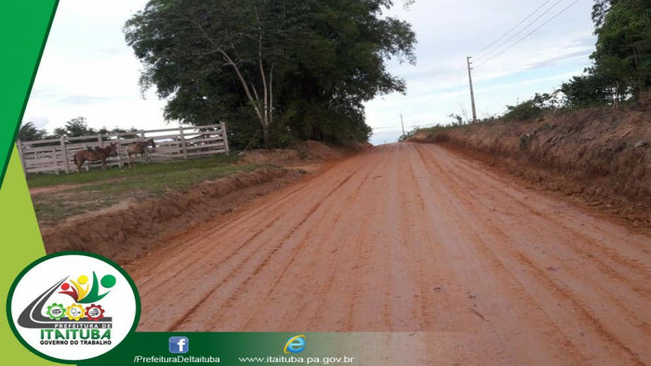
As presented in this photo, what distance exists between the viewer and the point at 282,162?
78.7 feet

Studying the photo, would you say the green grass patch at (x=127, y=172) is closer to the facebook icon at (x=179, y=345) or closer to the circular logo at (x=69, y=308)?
the circular logo at (x=69, y=308)

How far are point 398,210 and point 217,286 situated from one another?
4.60m

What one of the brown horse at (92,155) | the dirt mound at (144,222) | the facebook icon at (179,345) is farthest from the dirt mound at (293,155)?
the facebook icon at (179,345)

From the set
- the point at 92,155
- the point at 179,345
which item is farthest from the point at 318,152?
the point at 179,345

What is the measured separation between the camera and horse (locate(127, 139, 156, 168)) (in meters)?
23.0

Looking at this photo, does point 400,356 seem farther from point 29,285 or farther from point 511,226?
point 511,226

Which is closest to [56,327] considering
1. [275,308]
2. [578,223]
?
[275,308]

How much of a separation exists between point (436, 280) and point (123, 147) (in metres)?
21.4

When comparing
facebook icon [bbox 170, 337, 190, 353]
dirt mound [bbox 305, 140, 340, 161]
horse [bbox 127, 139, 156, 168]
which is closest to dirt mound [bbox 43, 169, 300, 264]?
facebook icon [bbox 170, 337, 190, 353]

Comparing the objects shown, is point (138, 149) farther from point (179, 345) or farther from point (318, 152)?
point (179, 345)

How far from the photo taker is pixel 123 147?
24.0 metres

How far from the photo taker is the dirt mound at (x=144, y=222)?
25.8ft

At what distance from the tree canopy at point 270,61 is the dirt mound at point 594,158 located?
1385cm

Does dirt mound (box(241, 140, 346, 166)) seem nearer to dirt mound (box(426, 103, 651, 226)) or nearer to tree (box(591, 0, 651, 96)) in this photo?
dirt mound (box(426, 103, 651, 226))
